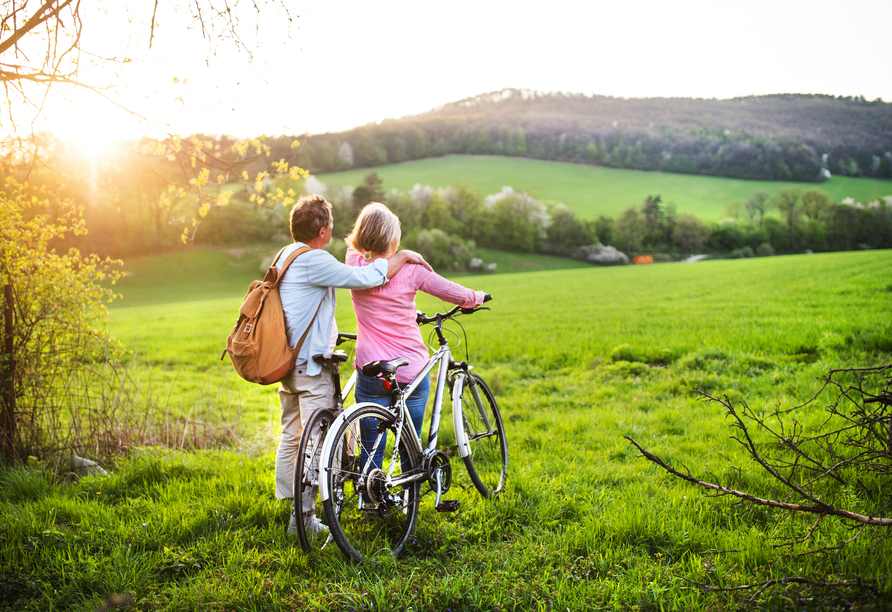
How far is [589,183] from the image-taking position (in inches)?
3674

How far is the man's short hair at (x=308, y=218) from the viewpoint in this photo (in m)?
3.57

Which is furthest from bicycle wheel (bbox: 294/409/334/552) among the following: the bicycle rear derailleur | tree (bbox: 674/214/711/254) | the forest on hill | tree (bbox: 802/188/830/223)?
tree (bbox: 802/188/830/223)

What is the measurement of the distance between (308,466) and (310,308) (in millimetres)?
1030

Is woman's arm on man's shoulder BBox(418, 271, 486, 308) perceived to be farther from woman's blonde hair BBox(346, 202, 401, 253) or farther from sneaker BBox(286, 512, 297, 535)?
sneaker BBox(286, 512, 297, 535)

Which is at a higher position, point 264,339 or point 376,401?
point 264,339

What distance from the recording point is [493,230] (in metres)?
69.0

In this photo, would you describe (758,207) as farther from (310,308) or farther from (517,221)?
(310,308)

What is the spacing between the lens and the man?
135 inches

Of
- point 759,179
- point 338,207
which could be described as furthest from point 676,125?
point 338,207

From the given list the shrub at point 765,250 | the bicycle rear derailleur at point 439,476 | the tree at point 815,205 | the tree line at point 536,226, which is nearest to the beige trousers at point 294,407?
the bicycle rear derailleur at point 439,476

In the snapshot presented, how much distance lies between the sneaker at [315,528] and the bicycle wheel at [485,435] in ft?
3.92

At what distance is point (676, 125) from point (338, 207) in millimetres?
89592

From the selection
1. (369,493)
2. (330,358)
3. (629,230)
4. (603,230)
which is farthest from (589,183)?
(369,493)

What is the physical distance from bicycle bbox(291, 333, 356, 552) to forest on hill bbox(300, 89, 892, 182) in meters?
84.5
